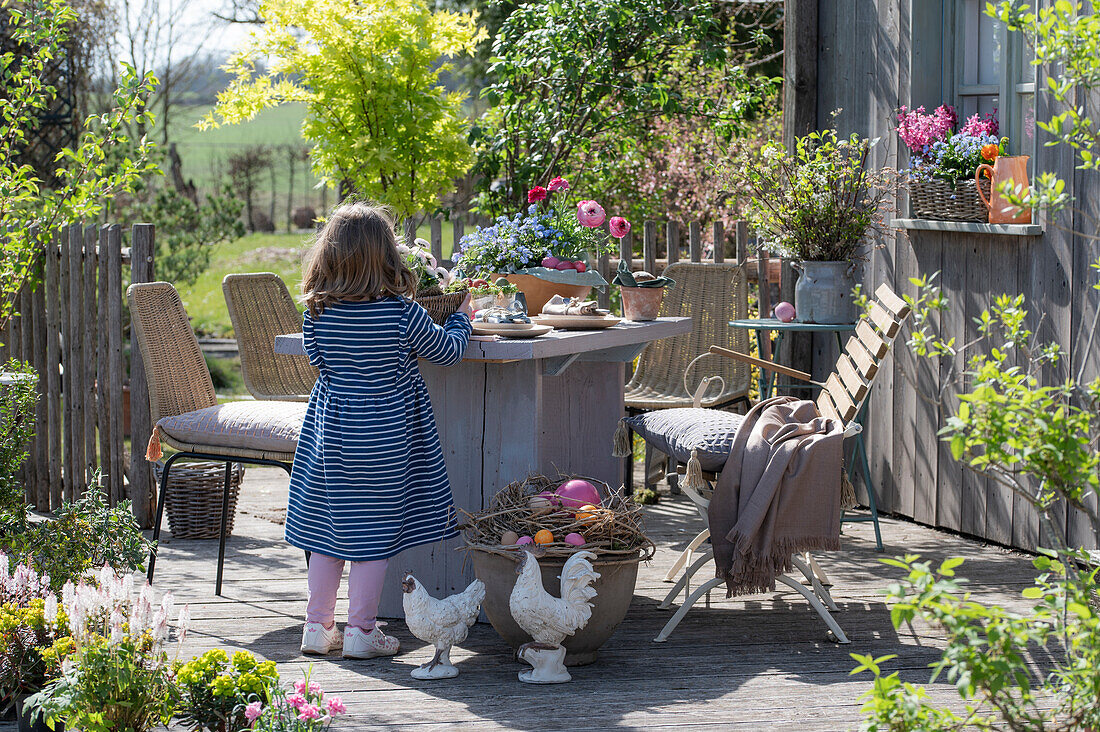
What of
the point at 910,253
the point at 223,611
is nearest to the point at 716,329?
the point at 910,253

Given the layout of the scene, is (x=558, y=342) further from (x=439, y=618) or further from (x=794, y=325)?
(x=794, y=325)

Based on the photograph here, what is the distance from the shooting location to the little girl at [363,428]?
3387 millimetres

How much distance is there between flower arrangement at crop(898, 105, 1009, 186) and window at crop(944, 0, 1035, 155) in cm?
6

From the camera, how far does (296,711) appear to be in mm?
2469

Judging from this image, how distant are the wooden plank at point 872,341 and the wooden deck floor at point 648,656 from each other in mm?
862

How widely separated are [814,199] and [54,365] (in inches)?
132

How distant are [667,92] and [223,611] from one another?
3555 millimetres

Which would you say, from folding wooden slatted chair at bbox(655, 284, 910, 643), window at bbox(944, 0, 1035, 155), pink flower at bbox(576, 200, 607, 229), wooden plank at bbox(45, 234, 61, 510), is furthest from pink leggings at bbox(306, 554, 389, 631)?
window at bbox(944, 0, 1035, 155)

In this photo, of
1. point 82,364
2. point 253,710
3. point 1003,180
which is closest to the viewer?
point 253,710

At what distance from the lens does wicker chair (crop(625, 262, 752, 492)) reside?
5.51m

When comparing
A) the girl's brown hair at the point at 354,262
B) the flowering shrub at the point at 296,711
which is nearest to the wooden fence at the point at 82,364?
the girl's brown hair at the point at 354,262

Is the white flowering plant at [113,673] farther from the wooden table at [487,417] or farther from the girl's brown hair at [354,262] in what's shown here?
the wooden table at [487,417]

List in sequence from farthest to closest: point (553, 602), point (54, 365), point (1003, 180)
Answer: point (54, 365), point (1003, 180), point (553, 602)

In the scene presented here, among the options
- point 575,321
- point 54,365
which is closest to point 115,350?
point 54,365
